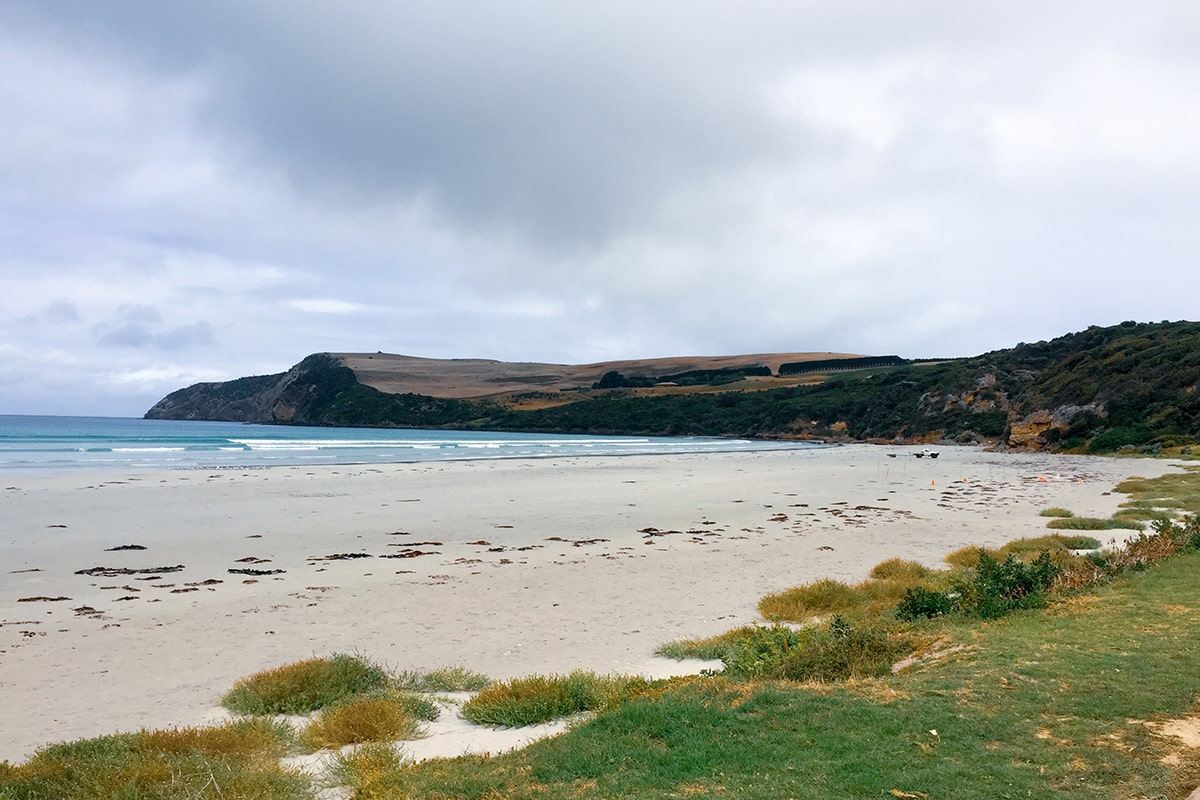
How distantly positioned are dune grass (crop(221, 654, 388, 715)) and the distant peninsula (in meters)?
49.8

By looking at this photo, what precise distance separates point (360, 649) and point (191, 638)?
2.35m

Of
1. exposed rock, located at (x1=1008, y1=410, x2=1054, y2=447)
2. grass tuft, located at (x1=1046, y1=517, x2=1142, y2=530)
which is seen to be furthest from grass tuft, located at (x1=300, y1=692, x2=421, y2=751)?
exposed rock, located at (x1=1008, y1=410, x2=1054, y2=447)

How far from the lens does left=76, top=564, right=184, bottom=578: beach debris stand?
13.3m

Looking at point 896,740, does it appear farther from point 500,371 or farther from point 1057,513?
point 500,371

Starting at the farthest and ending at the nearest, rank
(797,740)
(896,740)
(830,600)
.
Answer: (830,600)
(797,740)
(896,740)

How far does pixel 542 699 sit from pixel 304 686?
245 centimetres

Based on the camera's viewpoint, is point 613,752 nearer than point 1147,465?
Yes

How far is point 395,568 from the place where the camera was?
14.2 meters

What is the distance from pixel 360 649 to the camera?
9.09 m


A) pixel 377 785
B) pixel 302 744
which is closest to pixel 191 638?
pixel 302 744

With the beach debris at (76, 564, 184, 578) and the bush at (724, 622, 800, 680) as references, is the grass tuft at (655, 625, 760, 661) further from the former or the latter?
the beach debris at (76, 564, 184, 578)

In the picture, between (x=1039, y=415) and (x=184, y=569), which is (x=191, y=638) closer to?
(x=184, y=569)

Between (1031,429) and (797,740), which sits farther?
(1031,429)

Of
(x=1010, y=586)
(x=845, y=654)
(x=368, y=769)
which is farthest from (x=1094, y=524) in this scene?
(x=368, y=769)
